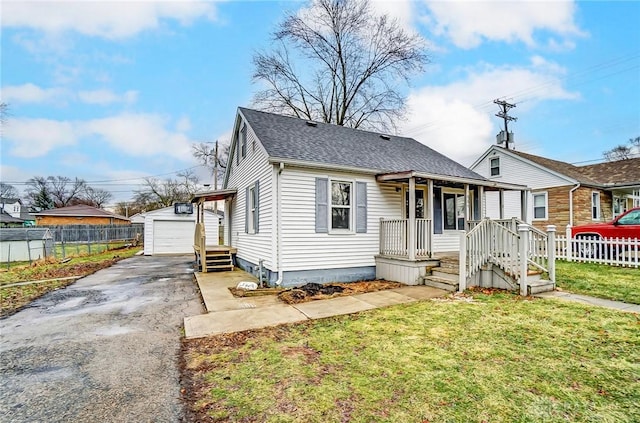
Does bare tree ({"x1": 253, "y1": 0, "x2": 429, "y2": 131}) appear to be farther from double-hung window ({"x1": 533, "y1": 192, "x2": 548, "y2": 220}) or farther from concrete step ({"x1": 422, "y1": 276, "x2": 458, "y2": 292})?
concrete step ({"x1": 422, "y1": 276, "x2": 458, "y2": 292})

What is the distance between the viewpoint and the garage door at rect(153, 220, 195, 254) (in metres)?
19.2

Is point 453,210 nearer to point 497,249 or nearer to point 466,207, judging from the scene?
point 466,207

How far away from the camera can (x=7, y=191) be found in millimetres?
61000

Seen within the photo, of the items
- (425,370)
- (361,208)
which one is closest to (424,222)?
(361,208)

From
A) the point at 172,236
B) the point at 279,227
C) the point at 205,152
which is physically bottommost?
the point at 172,236

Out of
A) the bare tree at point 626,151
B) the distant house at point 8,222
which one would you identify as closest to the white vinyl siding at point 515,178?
the bare tree at point 626,151

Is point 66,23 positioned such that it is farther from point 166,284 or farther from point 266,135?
point 166,284

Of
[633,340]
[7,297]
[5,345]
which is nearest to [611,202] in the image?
[633,340]

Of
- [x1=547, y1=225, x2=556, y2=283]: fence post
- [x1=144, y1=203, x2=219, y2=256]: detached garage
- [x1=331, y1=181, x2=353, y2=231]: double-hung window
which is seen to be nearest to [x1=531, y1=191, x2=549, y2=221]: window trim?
[x1=547, y1=225, x2=556, y2=283]: fence post

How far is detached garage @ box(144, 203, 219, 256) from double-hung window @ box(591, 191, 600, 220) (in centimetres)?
2159

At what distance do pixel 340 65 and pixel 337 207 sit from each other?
16044 mm

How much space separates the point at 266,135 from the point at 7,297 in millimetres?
7554

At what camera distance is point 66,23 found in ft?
33.3

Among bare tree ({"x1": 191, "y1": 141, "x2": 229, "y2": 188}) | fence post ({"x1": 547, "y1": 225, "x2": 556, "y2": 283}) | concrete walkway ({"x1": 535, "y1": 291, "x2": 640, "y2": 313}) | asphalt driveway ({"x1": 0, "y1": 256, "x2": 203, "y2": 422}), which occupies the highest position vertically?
bare tree ({"x1": 191, "y1": 141, "x2": 229, "y2": 188})
